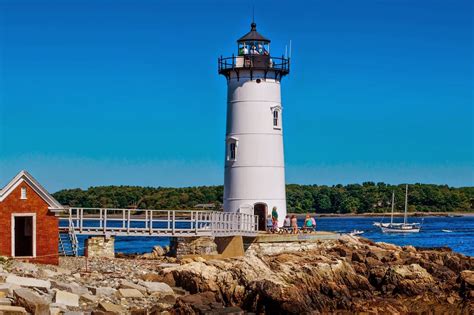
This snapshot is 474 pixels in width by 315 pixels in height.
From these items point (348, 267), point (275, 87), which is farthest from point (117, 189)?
point (348, 267)

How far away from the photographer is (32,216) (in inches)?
1235

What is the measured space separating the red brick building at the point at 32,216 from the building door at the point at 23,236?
133 millimetres

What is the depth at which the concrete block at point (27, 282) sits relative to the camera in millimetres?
25359

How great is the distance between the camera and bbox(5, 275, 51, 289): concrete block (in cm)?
2536

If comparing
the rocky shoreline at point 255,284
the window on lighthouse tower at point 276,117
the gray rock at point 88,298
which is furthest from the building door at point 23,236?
the window on lighthouse tower at point 276,117

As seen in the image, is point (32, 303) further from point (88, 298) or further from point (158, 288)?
point (158, 288)

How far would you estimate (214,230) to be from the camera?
36000 millimetres

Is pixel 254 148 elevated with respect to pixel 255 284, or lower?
elevated

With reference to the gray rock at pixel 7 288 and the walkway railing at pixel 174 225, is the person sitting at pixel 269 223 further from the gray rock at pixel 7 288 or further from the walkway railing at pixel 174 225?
the gray rock at pixel 7 288

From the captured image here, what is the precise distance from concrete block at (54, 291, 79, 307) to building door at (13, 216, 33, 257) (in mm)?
7340

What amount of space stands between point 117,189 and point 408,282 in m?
92.7

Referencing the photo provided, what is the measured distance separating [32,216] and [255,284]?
7.60 metres

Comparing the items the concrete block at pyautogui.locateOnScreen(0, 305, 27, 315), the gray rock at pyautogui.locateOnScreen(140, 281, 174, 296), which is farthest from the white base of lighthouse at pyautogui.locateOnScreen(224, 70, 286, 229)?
the concrete block at pyautogui.locateOnScreen(0, 305, 27, 315)

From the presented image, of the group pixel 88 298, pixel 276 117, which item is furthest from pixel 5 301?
pixel 276 117
